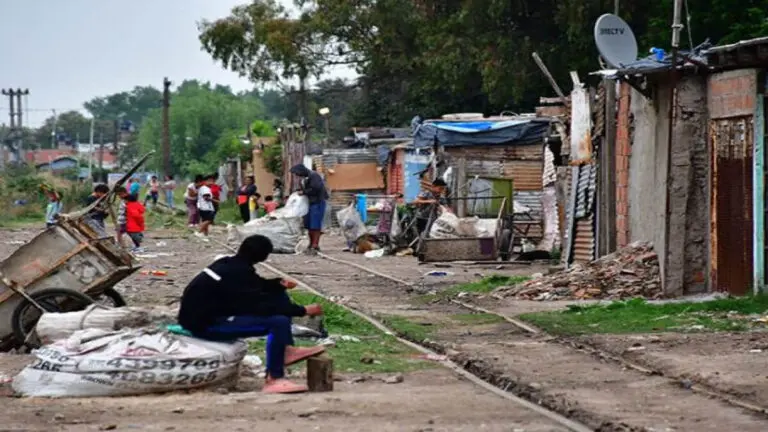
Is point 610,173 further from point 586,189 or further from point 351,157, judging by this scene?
point 351,157

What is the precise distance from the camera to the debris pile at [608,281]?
722 inches

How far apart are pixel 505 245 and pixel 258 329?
660 inches

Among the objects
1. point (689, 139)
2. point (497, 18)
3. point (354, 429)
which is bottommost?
point (354, 429)

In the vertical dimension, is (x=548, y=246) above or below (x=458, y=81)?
below

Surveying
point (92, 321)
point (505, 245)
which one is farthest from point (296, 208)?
point (92, 321)

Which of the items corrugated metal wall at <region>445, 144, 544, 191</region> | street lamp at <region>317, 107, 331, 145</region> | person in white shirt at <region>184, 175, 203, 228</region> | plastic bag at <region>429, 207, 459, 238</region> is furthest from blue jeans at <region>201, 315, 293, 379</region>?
street lamp at <region>317, 107, 331, 145</region>

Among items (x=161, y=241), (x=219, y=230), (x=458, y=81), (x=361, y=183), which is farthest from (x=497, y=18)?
(x=161, y=241)

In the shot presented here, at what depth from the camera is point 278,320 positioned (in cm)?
1062

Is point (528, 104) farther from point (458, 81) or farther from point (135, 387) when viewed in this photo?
point (135, 387)

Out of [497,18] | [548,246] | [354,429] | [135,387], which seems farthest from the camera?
[497,18]

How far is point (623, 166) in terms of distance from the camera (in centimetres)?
2095

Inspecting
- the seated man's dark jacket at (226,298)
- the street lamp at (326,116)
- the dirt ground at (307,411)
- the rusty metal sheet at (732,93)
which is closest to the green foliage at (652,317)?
the rusty metal sheet at (732,93)

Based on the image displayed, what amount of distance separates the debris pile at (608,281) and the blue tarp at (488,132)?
44.3ft

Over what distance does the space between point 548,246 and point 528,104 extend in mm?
20654
